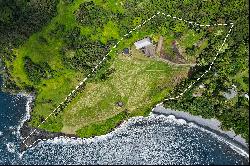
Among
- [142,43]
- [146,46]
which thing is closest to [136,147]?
[146,46]

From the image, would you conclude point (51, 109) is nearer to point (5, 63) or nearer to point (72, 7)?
point (5, 63)

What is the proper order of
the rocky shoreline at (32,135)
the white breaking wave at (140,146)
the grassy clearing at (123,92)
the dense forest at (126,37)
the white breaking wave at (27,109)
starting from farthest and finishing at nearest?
the white breaking wave at (27,109)
the grassy clearing at (123,92)
the dense forest at (126,37)
the rocky shoreline at (32,135)
the white breaking wave at (140,146)

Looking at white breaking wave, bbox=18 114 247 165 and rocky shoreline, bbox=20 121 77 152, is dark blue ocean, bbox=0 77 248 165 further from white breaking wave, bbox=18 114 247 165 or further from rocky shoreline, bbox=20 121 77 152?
rocky shoreline, bbox=20 121 77 152

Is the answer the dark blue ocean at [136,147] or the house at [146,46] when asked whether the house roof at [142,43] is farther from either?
the dark blue ocean at [136,147]

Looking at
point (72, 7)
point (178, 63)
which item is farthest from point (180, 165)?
point (72, 7)

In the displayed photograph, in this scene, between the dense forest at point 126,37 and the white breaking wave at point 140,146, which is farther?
the dense forest at point 126,37

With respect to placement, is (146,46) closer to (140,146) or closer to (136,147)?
(140,146)

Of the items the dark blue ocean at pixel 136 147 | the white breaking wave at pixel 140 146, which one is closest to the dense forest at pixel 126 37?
the dark blue ocean at pixel 136 147
